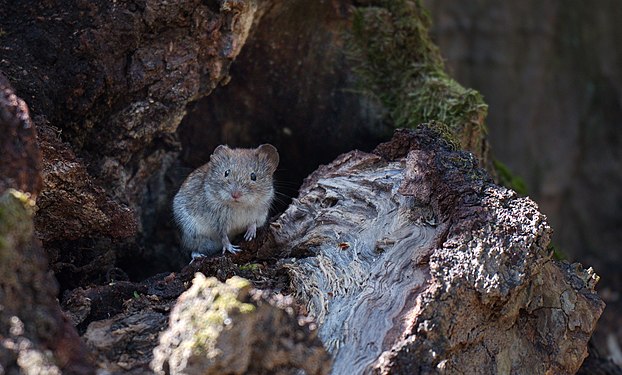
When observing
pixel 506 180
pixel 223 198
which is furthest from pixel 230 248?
pixel 506 180

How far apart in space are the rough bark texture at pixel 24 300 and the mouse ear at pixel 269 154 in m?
2.67

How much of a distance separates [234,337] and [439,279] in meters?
1.19

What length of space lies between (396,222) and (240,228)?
1.78 meters

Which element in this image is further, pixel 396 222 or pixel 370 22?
pixel 370 22

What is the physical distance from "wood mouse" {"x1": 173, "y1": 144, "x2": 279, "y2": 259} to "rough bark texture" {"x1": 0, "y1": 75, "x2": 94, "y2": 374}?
Result: 101 inches

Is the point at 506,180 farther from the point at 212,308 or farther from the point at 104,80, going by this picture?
the point at 212,308

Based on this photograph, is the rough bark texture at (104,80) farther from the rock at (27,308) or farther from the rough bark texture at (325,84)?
the rock at (27,308)

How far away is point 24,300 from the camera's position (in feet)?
9.89

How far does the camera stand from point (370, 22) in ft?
19.9

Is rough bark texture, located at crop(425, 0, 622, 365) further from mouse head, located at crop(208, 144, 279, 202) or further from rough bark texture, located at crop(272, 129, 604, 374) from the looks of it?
rough bark texture, located at crop(272, 129, 604, 374)

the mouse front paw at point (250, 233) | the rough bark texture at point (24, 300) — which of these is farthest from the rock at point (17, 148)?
the mouse front paw at point (250, 233)

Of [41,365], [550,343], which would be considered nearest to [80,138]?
[41,365]

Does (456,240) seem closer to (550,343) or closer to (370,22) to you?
(550,343)

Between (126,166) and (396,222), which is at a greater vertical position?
(396,222)
